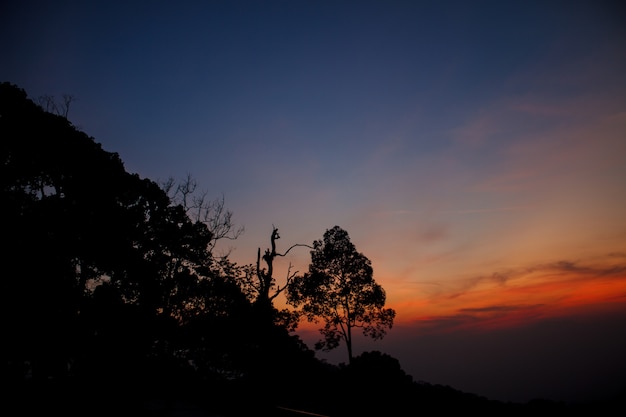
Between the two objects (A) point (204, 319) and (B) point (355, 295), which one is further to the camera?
(B) point (355, 295)

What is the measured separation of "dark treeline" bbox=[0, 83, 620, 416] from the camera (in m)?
13.0

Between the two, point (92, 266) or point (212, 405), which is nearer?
point (212, 405)

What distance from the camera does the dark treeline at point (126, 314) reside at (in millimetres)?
12961

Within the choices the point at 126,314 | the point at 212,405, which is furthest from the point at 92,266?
the point at 212,405

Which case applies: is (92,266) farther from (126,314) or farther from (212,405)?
(212,405)

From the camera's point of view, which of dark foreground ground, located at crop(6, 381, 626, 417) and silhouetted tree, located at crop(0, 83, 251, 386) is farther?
silhouetted tree, located at crop(0, 83, 251, 386)

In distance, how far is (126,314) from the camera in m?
17.4

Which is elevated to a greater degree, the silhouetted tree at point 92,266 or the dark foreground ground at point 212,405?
the silhouetted tree at point 92,266

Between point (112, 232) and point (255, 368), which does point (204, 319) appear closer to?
point (255, 368)

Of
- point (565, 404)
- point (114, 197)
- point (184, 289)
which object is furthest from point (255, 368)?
point (565, 404)

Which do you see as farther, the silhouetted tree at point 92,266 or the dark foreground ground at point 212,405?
the silhouetted tree at point 92,266

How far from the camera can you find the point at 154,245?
19672 mm

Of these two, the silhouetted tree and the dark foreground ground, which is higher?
the silhouetted tree

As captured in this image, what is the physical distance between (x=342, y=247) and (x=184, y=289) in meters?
15.2
